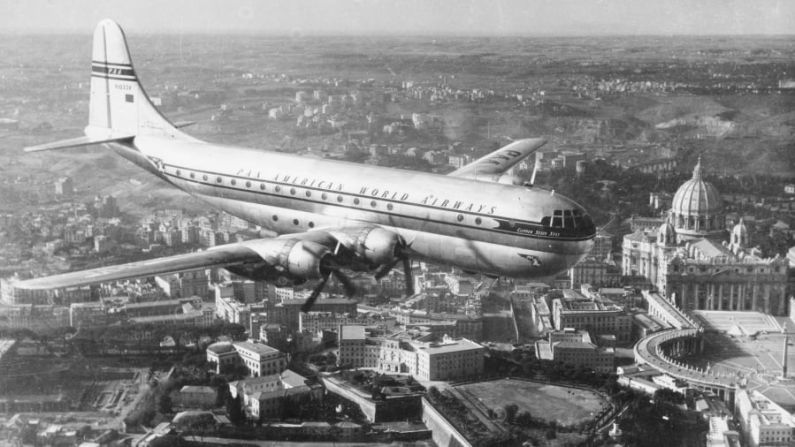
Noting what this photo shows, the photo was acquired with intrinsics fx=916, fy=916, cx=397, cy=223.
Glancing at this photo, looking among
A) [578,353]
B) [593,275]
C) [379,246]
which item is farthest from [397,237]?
[593,275]

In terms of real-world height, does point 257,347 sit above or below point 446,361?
above

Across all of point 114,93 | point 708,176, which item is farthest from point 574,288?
point 114,93

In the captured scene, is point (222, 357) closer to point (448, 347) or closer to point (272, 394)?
point (272, 394)

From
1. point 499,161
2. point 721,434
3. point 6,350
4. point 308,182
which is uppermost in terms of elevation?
point 499,161

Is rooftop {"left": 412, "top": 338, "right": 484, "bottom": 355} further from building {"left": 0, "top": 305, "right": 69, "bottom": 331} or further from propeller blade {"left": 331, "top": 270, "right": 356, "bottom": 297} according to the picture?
propeller blade {"left": 331, "top": 270, "right": 356, "bottom": 297}

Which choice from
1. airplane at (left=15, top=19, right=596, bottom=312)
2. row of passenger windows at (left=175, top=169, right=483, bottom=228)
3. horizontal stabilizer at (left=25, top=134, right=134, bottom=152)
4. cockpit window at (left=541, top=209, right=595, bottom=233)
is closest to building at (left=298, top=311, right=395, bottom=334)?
horizontal stabilizer at (left=25, top=134, right=134, bottom=152)

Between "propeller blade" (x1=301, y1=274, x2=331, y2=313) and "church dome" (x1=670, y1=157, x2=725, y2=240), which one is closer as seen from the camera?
"propeller blade" (x1=301, y1=274, x2=331, y2=313)
